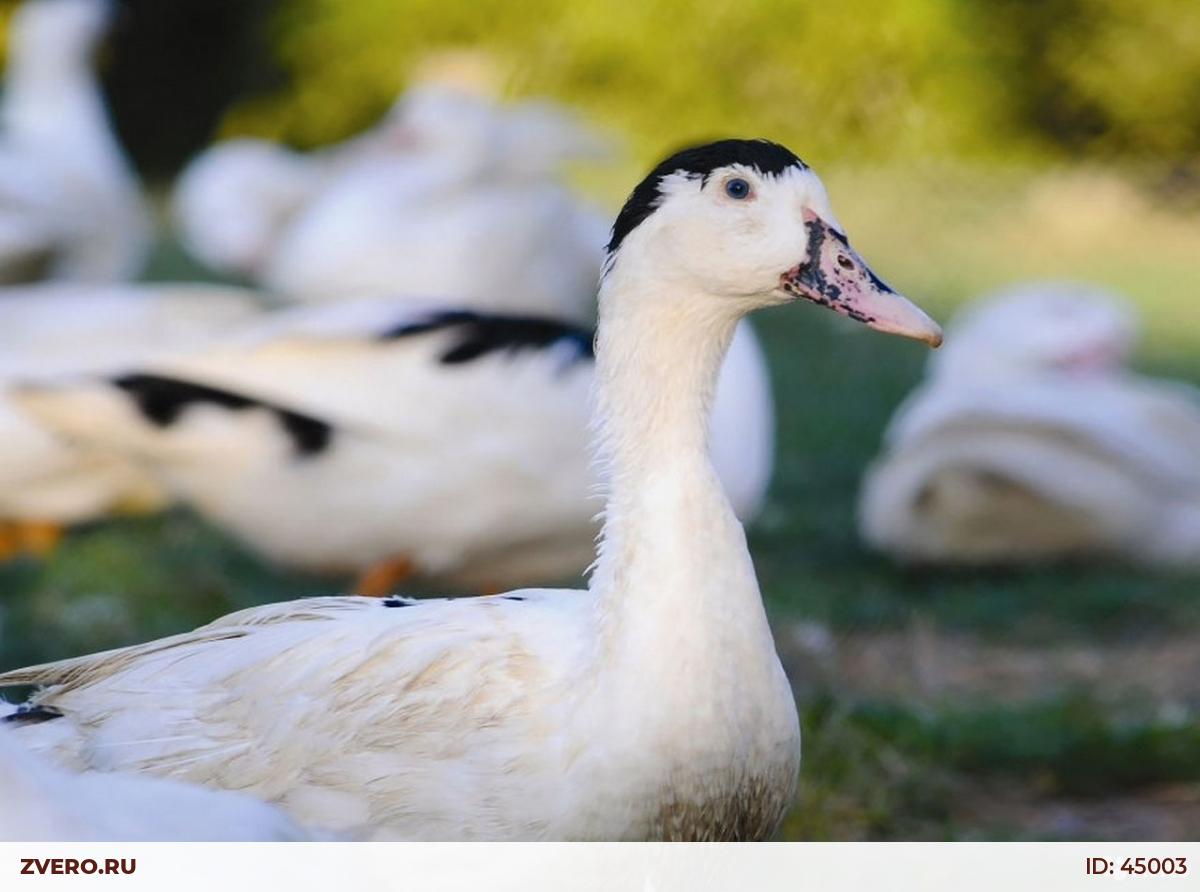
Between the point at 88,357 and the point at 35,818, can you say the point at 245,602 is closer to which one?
the point at 88,357

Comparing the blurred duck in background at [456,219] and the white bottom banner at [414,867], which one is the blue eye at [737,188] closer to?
the white bottom banner at [414,867]

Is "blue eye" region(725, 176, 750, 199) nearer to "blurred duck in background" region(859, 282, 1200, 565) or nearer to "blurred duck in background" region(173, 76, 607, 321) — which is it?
"blurred duck in background" region(859, 282, 1200, 565)

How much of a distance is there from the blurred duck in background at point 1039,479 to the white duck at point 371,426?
0.70m

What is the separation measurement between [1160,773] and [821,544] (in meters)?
1.56

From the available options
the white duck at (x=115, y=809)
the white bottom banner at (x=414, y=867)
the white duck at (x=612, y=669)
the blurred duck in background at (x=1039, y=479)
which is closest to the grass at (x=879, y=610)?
the blurred duck in background at (x=1039, y=479)

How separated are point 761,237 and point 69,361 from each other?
7.27 ft

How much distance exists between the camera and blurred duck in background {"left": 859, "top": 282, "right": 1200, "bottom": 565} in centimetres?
425

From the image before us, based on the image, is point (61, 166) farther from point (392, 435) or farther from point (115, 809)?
point (115, 809)

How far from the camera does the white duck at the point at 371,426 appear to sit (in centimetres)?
363

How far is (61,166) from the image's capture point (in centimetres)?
632

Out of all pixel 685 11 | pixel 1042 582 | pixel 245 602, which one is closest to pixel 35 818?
pixel 245 602

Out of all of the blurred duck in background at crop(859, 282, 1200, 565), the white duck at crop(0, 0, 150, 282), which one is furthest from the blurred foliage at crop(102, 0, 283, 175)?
the blurred duck in background at crop(859, 282, 1200, 565)

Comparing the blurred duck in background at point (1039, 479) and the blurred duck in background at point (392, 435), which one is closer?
the blurred duck in background at point (392, 435)

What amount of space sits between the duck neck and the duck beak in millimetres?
114
